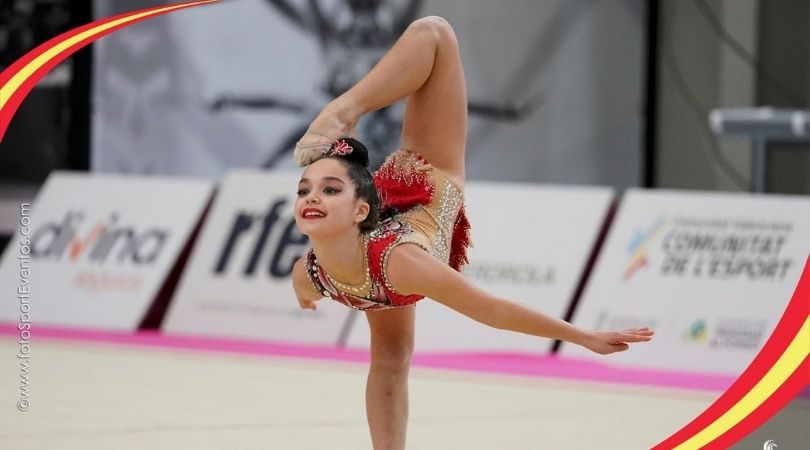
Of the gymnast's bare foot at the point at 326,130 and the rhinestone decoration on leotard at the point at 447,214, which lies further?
the rhinestone decoration on leotard at the point at 447,214

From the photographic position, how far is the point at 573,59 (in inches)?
404

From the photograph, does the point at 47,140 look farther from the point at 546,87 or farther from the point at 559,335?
the point at 559,335

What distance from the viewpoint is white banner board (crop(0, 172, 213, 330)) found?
7.53 m

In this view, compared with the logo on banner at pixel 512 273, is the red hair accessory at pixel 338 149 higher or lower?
higher

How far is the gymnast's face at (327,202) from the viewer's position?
3363 millimetres

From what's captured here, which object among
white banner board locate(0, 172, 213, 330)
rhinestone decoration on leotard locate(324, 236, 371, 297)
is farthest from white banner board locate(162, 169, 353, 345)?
rhinestone decoration on leotard locate(324, 236, 371, 297)

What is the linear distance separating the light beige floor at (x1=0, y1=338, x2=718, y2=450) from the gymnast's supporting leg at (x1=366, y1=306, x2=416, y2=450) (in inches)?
24.0

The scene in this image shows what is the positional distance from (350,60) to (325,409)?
16.2 ft

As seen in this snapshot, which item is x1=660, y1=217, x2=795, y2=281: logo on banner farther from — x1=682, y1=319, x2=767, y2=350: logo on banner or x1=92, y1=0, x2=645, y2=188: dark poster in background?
x1=92, y1=0, x2=645, y2=188: dark poster in background

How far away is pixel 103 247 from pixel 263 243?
1027 millimetres

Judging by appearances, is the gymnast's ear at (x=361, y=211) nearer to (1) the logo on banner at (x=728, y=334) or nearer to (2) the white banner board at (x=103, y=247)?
(1) the logo on banner at (x=728, y=334)

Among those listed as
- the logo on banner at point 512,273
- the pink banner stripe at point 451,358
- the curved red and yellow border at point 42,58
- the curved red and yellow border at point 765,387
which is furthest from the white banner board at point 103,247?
the curved red and yellow border at point 765,387

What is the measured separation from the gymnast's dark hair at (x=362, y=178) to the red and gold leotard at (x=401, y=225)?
0.10ft

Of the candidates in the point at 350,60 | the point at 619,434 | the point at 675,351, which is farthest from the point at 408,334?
the point at 350,60
